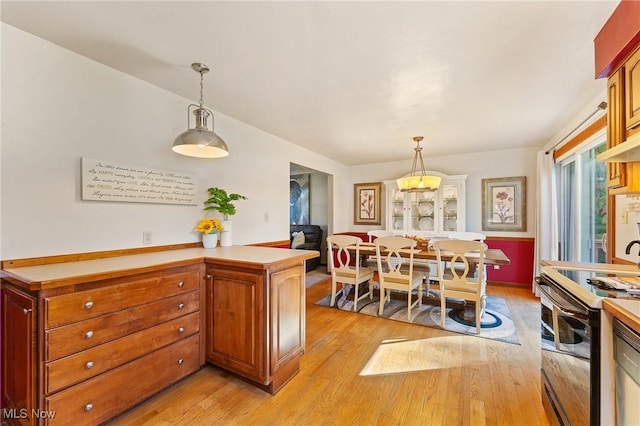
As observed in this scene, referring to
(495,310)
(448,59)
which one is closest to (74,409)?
(448,59)

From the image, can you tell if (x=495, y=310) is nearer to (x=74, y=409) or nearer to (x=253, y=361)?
(x=253, y=361)

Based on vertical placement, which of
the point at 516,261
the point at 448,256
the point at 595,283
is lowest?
the point at 516,261

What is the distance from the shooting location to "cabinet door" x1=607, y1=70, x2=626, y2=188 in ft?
5.04

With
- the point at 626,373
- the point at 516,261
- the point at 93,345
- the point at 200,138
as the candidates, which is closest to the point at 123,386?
the point at 93,345

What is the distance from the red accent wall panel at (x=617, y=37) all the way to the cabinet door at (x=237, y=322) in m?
2.35

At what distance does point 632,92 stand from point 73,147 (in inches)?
133

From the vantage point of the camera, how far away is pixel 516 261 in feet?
14.8

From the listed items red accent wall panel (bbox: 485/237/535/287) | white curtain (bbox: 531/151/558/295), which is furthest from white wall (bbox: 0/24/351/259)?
red accent wall panel (bbox: 485/237/535/287)

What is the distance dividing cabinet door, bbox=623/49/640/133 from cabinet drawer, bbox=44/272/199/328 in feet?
9.03

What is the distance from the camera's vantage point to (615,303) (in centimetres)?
105

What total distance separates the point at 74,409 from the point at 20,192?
4.21 ft

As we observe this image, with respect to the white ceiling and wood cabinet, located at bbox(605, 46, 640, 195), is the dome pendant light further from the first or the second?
wood cabinet, located at bbox(605, 46, 640, 195)

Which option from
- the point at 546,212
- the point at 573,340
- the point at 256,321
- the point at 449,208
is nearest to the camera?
the point at 573,340

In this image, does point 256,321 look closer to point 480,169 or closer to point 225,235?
point 225,235
